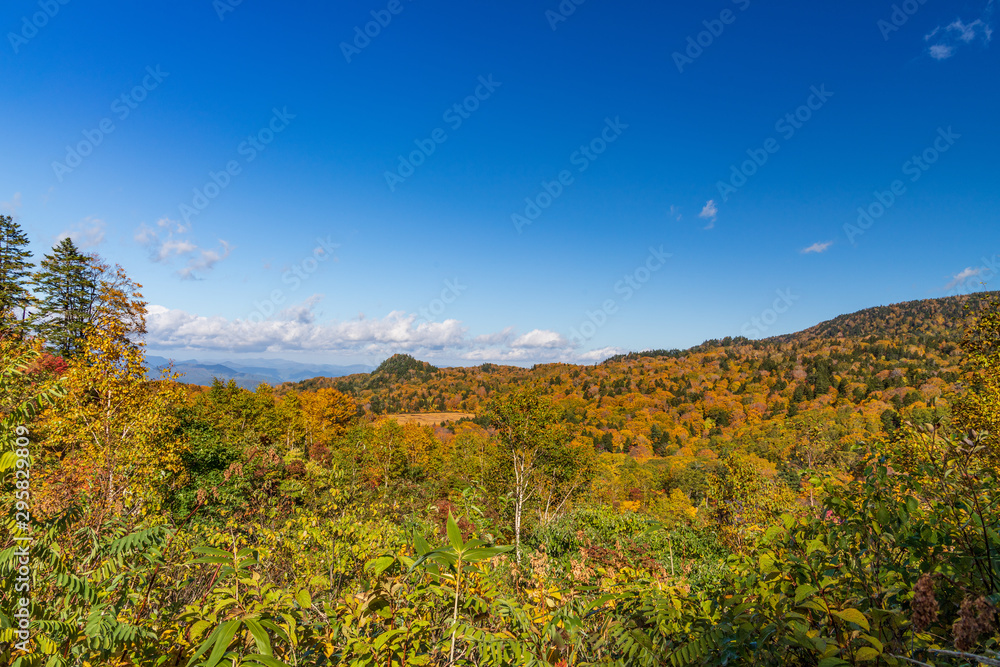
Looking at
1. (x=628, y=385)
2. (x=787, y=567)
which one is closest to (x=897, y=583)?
(x=787, y=567)

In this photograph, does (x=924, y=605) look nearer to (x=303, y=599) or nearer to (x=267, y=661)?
(x=267, y=661)

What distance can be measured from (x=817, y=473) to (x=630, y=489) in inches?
1850

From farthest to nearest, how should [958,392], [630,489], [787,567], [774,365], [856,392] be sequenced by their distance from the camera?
1. [774,365]
2. [856,392]
3. [630,489]
4. [958,392]
5. [787,567]

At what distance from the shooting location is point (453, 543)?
45.3 inches

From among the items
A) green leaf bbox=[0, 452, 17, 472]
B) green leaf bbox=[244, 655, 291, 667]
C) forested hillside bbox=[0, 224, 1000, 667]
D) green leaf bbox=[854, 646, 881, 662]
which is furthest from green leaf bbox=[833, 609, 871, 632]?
green leaf bbox=[0, 452, 17, 472]

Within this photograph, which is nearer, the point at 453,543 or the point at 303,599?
the point at 453,543

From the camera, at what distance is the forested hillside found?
4.78ft

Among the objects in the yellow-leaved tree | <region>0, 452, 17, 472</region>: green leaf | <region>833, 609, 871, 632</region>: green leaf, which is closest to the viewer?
<region>833, 609, 871, 632</region>: green leaf

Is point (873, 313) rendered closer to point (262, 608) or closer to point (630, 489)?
point (630, 489)

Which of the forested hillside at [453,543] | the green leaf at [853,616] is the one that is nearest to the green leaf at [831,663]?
the forested hillside at [453,543]

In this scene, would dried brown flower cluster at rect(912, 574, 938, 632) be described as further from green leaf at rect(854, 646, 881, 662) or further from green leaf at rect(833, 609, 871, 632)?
green leaf at rect(854, 646, 881, 662)

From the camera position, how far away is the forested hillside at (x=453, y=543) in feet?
4.78

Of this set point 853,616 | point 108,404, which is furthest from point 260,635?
point 108,404

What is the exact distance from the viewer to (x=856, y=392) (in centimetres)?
10050
